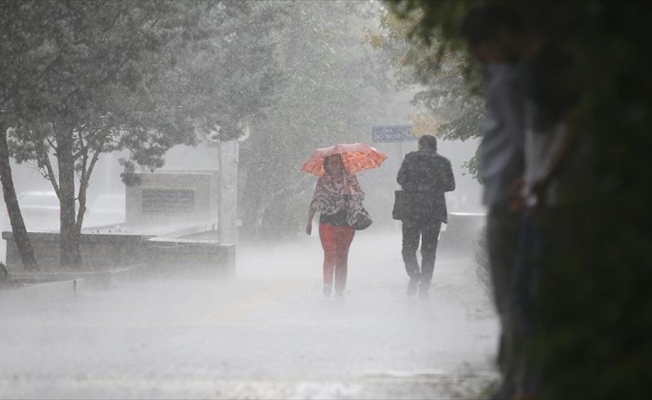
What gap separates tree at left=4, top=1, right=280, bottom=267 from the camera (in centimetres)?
1441

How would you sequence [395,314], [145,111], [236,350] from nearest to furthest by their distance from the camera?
[236,350] < [395,314] < [145,111]

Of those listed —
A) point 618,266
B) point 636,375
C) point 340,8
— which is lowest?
point 636,375

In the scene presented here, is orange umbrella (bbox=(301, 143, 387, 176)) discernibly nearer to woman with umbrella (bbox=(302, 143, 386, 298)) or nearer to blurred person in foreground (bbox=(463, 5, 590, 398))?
woman with umbrella (bbox=(302, 143, 386, 298))

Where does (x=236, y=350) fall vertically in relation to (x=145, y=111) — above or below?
below

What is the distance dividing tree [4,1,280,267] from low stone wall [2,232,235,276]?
136 cm

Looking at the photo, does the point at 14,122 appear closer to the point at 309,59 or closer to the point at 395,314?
the point at 395,314

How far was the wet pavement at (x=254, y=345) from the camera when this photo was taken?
797 centimetres

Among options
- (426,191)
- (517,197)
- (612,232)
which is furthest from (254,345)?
(612,232)

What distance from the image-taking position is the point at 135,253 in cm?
2423

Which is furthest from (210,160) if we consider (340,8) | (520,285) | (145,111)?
(520,285)

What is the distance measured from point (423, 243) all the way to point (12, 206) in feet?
21.2

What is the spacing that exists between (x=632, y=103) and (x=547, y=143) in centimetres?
86

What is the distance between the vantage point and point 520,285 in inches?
171

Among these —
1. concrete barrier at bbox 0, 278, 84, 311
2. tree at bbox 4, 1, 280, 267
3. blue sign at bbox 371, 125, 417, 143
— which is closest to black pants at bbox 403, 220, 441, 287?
tree at bbox 4, 1, 280, 267
